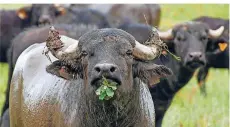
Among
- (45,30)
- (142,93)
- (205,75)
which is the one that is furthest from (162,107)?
(142,93)

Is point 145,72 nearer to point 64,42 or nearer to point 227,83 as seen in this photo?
point 64,42

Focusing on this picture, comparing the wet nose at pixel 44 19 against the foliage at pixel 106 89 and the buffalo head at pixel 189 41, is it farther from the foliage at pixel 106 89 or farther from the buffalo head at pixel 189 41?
the foliage at pixel 106 89

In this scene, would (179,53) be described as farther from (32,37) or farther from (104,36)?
(104,36)

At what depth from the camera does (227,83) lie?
15.2 m

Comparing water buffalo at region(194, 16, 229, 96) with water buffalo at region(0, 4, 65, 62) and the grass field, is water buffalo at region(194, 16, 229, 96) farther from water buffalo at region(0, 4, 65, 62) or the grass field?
water buffalo at region(0, 4, 65, 62)

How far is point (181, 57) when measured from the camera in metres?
12.1

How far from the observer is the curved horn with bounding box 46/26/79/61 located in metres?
7.03

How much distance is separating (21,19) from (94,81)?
35.7ft

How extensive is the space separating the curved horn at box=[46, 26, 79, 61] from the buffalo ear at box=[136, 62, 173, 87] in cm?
55

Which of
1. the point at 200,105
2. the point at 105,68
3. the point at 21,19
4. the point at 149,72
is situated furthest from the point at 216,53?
the point at 105,68

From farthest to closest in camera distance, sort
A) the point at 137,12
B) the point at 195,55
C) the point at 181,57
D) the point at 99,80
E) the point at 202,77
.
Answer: the point at 137,12 < the point at 202,77 < the point at 181,57 < the point at 195,55 < the point at 99,80

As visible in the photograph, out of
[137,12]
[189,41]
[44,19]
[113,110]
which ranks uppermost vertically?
[137,12]

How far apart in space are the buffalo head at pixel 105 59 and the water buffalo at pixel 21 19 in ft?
29.4

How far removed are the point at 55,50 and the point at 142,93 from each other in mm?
873
